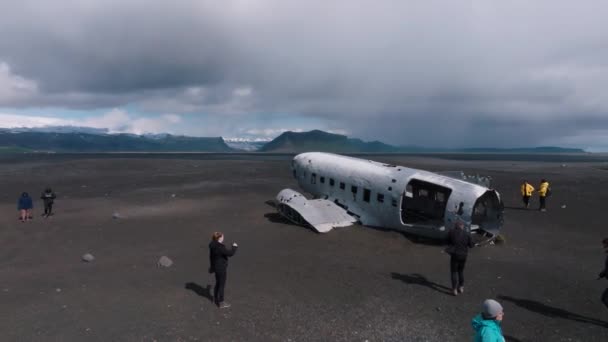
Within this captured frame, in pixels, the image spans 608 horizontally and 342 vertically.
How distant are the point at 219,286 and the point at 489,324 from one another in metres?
7.90

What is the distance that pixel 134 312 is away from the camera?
415 inches

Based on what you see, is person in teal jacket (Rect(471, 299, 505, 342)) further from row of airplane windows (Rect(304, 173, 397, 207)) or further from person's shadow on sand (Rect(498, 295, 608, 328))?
row of airplane windows (Rect(304, 173, 397, 207))

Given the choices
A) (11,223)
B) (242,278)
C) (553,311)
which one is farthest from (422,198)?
(11,223)

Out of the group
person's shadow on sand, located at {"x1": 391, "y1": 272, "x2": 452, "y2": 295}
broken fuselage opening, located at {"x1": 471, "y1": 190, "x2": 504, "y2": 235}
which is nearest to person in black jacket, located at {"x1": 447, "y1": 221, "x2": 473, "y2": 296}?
person's shadow on sand, located at {"x1": 391, "y1": 272, "x2": 452, "y2": 295}

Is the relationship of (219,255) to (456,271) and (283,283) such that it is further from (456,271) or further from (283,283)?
(456,271)

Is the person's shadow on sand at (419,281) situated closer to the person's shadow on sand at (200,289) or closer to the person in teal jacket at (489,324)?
the person in teal jacket at (489,324)

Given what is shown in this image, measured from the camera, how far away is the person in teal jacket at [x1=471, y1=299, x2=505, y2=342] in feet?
17.3

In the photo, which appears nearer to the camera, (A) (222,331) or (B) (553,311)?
(A) (222,331)

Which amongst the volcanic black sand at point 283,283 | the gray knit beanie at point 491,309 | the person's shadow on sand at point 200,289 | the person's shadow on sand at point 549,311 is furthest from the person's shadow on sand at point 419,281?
the person's shadow on sand at point 200,289

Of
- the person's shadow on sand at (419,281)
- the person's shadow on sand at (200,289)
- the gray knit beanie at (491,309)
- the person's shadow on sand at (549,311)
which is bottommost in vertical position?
the person's shadow on sand at (200,289)

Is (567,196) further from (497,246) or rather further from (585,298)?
(585,298)

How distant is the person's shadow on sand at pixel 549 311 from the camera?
1005cm

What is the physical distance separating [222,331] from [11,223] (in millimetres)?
21913

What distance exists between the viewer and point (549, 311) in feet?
34.9
